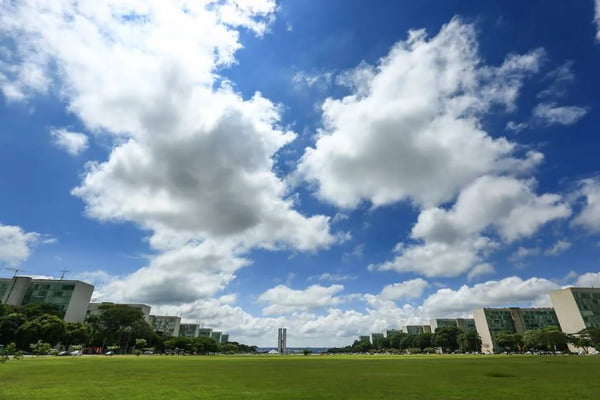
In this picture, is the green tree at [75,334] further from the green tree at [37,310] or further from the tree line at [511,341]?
the tree line at [511,341]

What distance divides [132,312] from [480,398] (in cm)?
13570

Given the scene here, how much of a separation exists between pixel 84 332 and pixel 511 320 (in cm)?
21053

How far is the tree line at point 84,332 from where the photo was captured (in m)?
85.5

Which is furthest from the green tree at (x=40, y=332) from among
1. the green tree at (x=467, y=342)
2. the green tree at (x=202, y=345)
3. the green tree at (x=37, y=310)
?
the green tree at (x=467, y=342)

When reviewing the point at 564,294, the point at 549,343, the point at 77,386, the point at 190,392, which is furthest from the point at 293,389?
the point at 564,294

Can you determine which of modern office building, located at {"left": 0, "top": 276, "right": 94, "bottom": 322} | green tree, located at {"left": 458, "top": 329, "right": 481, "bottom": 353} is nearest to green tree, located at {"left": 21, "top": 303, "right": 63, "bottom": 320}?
modern office building, located at {"left": 0, "top": 276, "right": 94, "bottom": 322}

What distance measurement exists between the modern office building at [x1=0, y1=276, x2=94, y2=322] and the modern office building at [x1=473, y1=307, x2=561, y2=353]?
204 m

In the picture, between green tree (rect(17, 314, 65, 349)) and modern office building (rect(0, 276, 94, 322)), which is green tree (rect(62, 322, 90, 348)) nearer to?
green tree (rect(17, 314, 65, 349))

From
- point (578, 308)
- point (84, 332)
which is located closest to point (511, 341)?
point (578, 308)

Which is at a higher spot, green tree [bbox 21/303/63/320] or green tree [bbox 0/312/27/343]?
green tree [bbox 21/303/63/320]

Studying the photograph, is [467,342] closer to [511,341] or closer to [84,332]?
[511,341]

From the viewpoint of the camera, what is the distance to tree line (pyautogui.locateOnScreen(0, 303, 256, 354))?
3366 inches

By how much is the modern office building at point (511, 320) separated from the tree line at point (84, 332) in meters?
160

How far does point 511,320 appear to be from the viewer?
18950 cm
